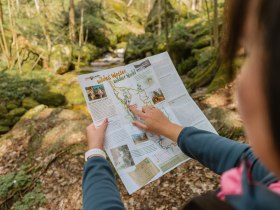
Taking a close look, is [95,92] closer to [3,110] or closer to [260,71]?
[260,71]

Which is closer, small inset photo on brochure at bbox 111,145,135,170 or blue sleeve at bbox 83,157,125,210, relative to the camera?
blue sleeve at bbox 83,157,125,210

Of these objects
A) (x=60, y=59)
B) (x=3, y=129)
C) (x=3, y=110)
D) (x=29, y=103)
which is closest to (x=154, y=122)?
(x=3, y=129)

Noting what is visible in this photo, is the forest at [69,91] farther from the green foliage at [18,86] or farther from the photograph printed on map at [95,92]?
the photograph printed on map at [95,92]

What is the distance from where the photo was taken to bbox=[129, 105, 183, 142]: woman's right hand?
1.41 meters

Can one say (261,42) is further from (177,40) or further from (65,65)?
(65,65)

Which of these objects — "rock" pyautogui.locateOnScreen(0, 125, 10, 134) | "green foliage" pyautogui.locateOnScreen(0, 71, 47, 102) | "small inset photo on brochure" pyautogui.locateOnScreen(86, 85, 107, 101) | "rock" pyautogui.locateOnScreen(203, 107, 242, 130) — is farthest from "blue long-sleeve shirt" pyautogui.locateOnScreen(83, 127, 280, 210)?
"green foliage" pyautogui.locateOnScreen(0, 71, 47, 102)

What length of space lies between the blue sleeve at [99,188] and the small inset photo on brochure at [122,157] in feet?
0.74

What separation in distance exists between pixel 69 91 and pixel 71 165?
604cm

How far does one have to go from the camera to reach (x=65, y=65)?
1245 cm

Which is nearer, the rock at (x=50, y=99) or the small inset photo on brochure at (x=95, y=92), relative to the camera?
the small inset photo on brochure at (x=95, y=92)

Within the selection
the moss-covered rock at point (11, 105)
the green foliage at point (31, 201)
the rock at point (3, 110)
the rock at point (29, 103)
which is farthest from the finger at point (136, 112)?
the rock at point (29, 103)

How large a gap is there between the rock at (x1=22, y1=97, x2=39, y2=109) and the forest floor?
2.91 meters

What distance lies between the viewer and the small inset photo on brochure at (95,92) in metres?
1.45

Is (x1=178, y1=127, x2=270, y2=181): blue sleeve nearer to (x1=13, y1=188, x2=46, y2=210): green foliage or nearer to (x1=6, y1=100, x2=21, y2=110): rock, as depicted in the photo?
(x1=13, y1=188, x2=46, y2=210): green foliage
